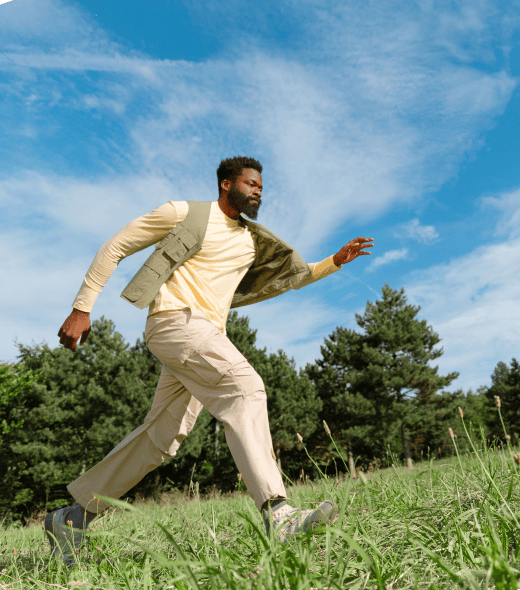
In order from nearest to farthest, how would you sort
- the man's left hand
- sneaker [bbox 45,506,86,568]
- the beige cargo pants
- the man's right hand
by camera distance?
the beige cargo pants → sneaker [bbox 45,506,86,568] → the man's right hand → the man's left hand

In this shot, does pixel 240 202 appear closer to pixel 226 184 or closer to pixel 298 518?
pixel 226 184

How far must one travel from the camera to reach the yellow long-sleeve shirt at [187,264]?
2.42 m

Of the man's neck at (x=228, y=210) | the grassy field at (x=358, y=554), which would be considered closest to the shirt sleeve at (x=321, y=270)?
the man's neck at (x=228, y=210)

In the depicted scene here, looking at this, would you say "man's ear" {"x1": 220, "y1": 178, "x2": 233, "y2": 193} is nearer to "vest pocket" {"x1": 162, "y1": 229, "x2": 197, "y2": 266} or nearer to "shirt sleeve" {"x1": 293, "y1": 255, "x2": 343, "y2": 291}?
"vest pocket" {"x1": 162, "y1": 229, "x2": 197, "y2": 266}

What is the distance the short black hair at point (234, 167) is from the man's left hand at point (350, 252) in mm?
825

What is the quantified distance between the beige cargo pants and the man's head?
89cm

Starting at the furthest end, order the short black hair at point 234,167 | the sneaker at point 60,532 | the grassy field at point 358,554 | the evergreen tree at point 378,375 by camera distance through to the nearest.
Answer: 1. the evergreen tree at point 378,375
2. the short black hair at point 234,167
3. the sneaker at point 60,532
4. the grassy field at point 358,554

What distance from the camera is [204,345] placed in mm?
2139

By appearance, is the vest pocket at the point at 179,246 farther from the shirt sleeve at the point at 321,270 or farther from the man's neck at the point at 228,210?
the shirt sleeve at the point at 321,270

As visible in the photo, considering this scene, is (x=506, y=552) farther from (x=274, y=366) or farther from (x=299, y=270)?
(x=274, y=366)

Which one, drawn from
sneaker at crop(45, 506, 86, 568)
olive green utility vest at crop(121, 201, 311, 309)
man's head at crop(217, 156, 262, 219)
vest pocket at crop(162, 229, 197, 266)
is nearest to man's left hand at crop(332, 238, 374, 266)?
olive green utility vest at crop(121, 201, 311, 309)

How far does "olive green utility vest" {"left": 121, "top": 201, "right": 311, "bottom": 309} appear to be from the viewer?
7.76 feet

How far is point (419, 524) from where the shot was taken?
162 centimetres

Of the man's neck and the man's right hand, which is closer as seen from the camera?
the man's right hand
